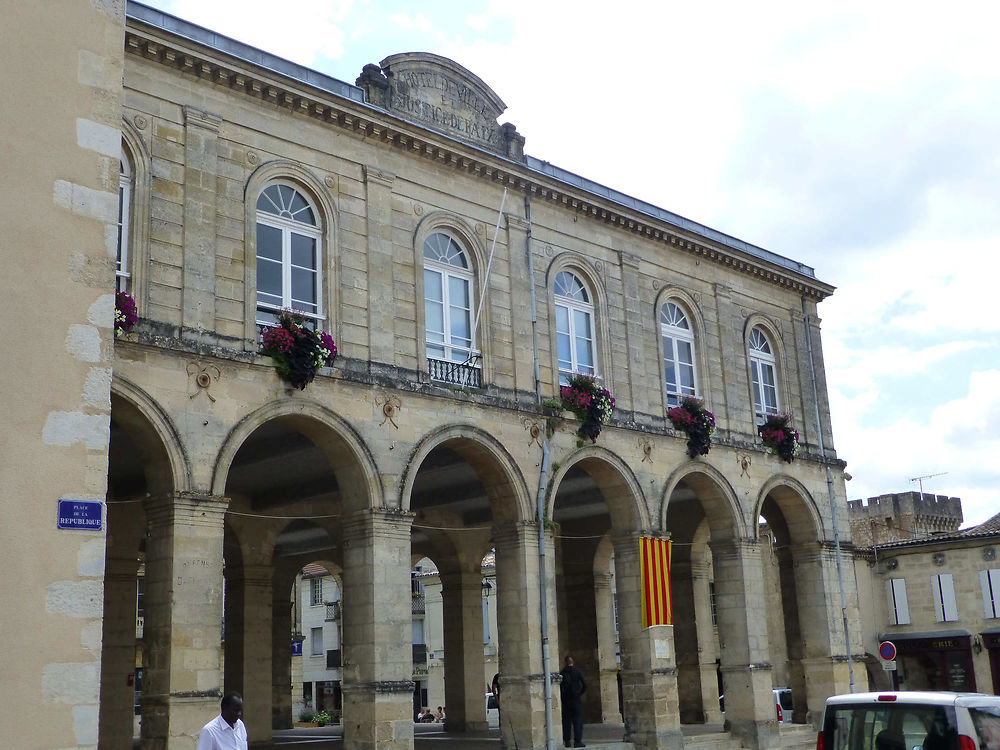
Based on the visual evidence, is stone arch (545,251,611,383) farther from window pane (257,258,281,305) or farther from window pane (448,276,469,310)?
window pane (257,258,281,305)

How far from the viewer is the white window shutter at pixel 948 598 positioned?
36062 mm

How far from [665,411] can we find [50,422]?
15.9 metres

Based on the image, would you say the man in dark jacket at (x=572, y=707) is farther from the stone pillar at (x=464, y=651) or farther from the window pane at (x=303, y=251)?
the window pane at (x=303, y=251)

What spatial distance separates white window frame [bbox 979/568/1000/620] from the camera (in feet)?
115

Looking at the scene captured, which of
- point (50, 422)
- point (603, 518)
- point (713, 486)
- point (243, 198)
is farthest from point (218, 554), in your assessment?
point (603, 518)

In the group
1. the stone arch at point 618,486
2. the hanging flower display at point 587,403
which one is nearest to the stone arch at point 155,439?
the hanging flower display at point 587,403

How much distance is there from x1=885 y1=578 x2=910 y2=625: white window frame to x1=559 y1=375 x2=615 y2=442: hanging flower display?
72.1 feet

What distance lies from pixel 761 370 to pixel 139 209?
1497 centimetres

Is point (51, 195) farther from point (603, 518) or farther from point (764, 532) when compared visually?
point (764, 532)

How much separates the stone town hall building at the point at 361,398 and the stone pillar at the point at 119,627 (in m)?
0.06

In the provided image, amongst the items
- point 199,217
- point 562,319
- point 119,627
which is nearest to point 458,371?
point 562,319

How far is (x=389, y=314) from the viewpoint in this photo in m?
17.5

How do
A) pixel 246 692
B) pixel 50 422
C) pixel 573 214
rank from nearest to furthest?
pixel 50 422 → pixel 573 214 → pixel 246 692

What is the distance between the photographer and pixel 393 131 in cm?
1814
